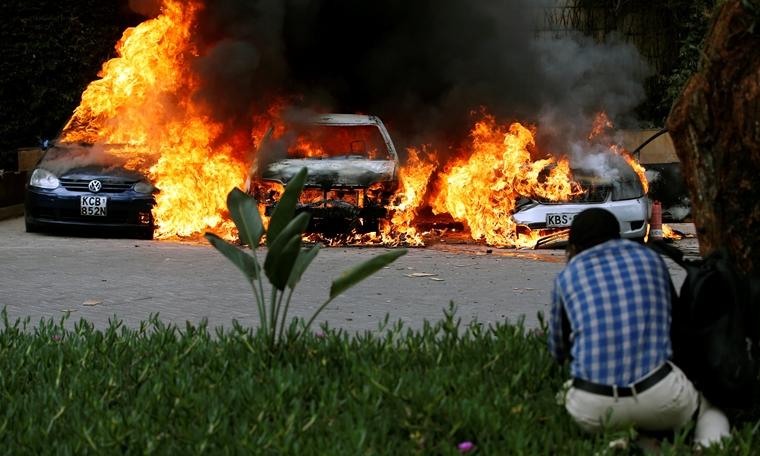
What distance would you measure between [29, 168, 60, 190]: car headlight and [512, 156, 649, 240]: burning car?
5498 millimetres

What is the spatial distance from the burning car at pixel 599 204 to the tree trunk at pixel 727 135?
25.1 ft

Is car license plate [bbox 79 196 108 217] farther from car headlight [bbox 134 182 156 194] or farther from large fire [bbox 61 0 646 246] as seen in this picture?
large fire [bbox 61 0 646 246]

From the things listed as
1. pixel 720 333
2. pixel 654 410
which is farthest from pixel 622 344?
pixel 720 333

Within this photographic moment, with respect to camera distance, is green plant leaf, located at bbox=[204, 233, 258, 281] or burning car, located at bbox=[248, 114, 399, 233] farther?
burning car, located at bbox=[248, 114, 399, 233]

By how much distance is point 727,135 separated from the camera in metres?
5.21

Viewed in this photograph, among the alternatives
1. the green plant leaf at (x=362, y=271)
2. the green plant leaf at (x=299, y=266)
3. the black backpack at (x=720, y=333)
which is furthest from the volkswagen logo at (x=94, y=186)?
the black backpack at (x=720, y=333)

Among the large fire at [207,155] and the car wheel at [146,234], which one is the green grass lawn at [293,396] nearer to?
the large fire at [207,155]

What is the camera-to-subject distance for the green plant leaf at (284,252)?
18.6ft

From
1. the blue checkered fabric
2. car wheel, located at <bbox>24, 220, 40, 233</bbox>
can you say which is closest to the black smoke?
car wheel, located at <bbox>24, 220, 40, 233</bbox>

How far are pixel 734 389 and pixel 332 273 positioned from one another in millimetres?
6611

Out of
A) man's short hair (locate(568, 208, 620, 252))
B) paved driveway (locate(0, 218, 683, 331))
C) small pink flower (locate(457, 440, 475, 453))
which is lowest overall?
small pink flower (locate(457, 440, 475, 453))

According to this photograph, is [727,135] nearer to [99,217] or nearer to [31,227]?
[99,217]

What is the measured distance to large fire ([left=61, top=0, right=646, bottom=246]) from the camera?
13.7 meters

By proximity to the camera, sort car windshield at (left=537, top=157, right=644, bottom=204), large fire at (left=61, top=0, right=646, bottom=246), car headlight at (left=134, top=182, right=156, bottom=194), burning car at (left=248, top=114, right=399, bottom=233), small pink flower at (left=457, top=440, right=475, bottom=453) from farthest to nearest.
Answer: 1. car headlight at (left=134, top=182, right=156, bottom=194)
2. large fire at (left=61, top=0, right=646, bottom=246)
3. car windshield at (left=537, top=157, right=644, bottom=204)
4. burning car at (left=248, top=114, right=399, bottom=233)
5. small pink flower at (left=457, top=440, right=475, bottom=453)
